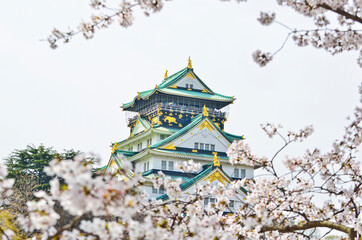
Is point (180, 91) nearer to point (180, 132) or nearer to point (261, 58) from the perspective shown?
point (180, 132)

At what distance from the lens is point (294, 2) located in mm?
5820

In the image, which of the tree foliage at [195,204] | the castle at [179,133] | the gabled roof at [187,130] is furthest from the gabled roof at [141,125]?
the tree foliage at [195,204]

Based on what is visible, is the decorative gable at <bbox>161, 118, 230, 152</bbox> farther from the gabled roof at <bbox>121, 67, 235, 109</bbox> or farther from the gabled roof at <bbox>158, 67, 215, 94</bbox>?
the gabled roof at <bbox>158, 67, 215, 94</bbox>

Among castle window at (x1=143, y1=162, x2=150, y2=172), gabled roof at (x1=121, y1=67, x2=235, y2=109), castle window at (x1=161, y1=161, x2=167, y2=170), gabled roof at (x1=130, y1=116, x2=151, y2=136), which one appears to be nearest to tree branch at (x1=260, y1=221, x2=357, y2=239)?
castle window at (x1=161, y1=161, x2=167, y2=170)

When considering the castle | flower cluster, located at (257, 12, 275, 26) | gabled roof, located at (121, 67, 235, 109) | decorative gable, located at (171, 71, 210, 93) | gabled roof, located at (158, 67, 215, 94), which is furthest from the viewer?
decorative gable, located at (171, 71, 210, 93)

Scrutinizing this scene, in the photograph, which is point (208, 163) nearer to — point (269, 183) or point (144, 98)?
point (144, 98)

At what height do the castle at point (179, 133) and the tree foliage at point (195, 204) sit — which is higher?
the castle at point (179, 133)

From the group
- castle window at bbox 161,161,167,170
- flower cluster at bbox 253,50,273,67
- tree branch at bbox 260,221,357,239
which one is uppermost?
castle window at bbox 161,161,167,170

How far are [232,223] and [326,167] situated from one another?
73.2 inches

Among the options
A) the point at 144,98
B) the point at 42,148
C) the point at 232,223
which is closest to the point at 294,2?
the point at 232,223

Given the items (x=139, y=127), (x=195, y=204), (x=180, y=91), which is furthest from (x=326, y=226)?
(x=139, y=127)

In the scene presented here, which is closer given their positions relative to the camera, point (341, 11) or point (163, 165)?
point (341, 11)

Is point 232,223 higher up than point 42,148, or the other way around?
point 42,148

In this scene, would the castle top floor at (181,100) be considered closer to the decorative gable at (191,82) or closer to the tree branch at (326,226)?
the decorative gable at (191,82)
